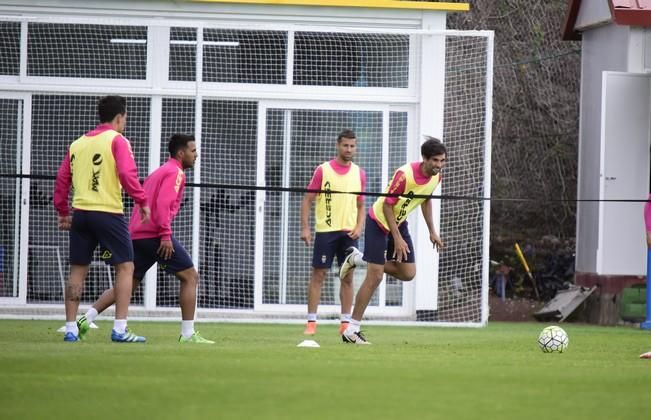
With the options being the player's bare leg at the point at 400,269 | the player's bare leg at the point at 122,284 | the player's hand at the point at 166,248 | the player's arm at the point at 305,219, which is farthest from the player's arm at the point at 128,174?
the player's arm at the point at 305,219

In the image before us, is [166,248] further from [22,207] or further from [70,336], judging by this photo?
[22,207]

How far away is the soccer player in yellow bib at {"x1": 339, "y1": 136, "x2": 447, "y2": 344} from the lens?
12.7 meters

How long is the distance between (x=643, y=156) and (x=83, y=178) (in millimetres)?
9769

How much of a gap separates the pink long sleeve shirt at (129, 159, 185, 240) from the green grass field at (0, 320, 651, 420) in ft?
3.25

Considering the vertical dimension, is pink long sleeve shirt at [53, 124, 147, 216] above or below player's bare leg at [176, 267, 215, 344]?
above

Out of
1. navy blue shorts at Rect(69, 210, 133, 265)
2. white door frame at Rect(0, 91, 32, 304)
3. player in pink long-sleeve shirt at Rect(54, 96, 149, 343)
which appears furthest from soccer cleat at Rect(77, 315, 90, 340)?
white door frame at Rect(0, 91, 32, 304)

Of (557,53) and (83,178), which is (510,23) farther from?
(83,178)

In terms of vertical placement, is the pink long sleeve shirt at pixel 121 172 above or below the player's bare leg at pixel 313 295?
above

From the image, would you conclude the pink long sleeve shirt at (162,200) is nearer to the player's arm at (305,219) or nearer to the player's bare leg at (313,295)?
the player's arm at (305,219)

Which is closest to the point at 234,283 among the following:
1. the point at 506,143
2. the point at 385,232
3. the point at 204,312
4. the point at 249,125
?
the point at 204,312

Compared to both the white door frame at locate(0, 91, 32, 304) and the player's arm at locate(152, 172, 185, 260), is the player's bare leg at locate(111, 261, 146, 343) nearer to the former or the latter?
the player's arm at locate(152, 172, 185, 260)

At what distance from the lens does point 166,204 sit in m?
12.3

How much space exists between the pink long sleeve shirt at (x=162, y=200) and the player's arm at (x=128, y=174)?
1.27 ft

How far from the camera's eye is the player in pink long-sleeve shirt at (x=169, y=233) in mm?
12289
